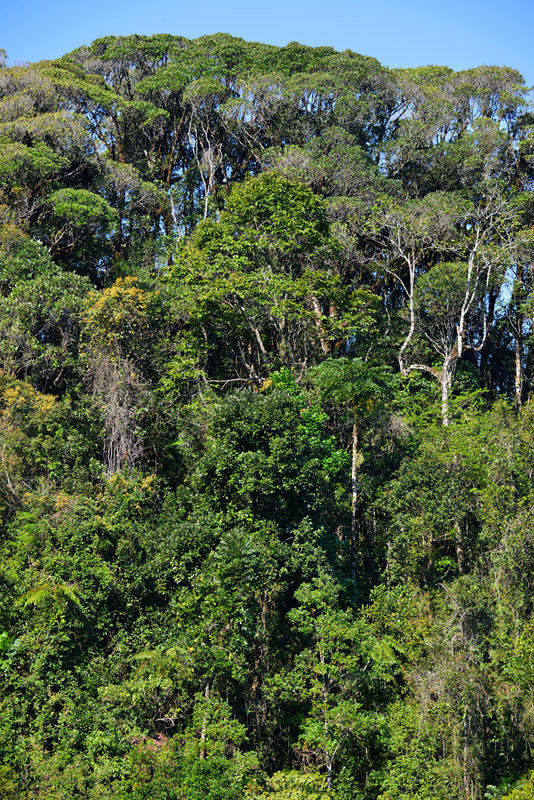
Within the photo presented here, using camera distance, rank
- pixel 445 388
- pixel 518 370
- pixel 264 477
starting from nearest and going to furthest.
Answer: pixel 264 477 < pixel 445 388 < pixel 518 370

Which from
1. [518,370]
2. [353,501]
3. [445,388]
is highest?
[518,370]

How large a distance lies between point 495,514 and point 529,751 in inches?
181

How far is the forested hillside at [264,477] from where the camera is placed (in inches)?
500

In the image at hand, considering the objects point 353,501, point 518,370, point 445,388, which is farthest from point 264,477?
point 518,370

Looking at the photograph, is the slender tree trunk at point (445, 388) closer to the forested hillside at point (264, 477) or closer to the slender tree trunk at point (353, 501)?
the forested hillside at point (264, 477)

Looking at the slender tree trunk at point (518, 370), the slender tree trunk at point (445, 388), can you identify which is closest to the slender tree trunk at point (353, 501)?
the slender tree trunk at point (445, 388)

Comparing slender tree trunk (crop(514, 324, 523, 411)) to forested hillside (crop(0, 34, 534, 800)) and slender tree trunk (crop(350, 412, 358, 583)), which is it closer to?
forested hillside (crop(0, 34, 534, 800))

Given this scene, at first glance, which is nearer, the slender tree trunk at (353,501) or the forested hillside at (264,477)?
the forested hillside at (264,477)

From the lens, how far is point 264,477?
13883 mm

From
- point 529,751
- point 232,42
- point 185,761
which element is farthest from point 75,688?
point 232,42

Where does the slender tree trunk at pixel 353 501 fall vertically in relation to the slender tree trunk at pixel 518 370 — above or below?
below

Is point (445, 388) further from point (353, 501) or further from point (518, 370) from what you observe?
point (353, 501)

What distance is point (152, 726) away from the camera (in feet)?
43.0

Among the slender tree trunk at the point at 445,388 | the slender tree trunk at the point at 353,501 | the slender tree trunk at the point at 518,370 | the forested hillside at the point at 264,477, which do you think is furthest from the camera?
the slender tree trunk at the point at 518,370
